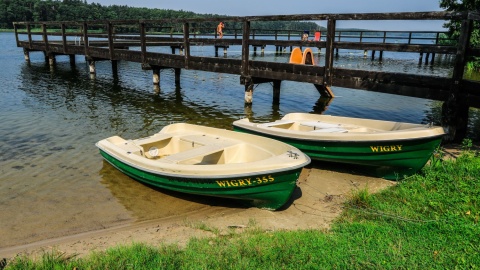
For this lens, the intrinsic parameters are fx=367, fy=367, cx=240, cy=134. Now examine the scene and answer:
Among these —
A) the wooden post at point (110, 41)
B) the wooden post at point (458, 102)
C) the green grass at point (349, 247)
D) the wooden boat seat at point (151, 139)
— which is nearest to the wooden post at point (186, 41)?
the wooden post at point (110, 41)

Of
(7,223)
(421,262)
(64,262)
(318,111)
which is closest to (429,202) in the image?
(421,262)

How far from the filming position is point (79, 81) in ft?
71.7

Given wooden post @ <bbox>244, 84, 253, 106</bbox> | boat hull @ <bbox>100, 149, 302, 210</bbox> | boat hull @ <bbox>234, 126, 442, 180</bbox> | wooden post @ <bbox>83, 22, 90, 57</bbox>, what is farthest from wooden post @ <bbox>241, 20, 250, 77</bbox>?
wooden post @ <bbox>83, 22, 90, 57</bbox>

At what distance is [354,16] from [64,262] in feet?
30.6

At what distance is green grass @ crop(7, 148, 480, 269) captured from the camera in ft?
13.7

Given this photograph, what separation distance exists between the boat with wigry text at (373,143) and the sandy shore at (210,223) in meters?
0.48

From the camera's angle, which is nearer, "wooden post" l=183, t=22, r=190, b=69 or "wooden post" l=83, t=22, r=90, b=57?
"wooden post" l=183, t=22, r=190, b=69

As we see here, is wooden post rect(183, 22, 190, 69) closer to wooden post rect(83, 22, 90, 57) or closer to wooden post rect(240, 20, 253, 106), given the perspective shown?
wooden post rect(240, 20, 253, 106)

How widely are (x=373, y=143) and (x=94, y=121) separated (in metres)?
9.73

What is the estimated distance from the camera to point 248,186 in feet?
19.4

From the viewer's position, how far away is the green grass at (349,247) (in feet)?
13.7

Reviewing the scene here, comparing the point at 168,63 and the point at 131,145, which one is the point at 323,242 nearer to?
the point at 131,145

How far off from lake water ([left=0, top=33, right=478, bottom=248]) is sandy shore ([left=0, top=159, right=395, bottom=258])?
286 mm

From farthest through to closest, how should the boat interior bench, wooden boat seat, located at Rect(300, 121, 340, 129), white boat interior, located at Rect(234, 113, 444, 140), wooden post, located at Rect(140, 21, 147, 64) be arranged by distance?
wooden post, located at Rect(140, 21, 147, 64) → wooden boat seat, located at Rect(300, 121, 340, 129) → the boat interior bench → white boat interior, located at Rect(234, 113, 444, 140)
